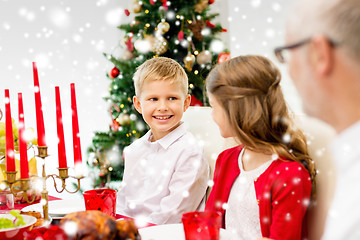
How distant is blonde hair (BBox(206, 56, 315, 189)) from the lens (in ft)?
4.41

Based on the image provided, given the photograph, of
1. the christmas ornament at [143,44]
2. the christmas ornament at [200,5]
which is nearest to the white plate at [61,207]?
the christmas ornament at [143,44]

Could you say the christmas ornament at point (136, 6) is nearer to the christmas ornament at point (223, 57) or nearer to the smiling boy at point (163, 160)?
the christmas ornament at point (223, 57)

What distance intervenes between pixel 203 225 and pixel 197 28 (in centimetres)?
248

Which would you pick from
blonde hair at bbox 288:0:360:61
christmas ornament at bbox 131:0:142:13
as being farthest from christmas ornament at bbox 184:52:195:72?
blonde hair at bbox 288:0:360:61

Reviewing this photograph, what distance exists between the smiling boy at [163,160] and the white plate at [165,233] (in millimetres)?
559

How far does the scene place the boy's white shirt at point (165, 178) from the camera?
66.1 inches

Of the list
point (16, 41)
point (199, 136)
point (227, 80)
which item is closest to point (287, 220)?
point (227, 80)

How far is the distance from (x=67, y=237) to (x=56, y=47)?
3277 millimetres

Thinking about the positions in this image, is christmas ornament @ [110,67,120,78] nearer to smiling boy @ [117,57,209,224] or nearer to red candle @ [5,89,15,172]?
smiling boy @ [117,57,209,224]

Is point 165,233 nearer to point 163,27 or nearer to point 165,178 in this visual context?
point 165,178

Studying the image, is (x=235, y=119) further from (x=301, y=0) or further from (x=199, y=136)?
(x=301, y=0)

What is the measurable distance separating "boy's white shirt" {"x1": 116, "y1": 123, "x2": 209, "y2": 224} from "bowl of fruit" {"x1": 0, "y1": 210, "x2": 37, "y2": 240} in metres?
0.63

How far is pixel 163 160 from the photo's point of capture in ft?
6.12

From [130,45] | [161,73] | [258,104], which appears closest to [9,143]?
[258,104]
